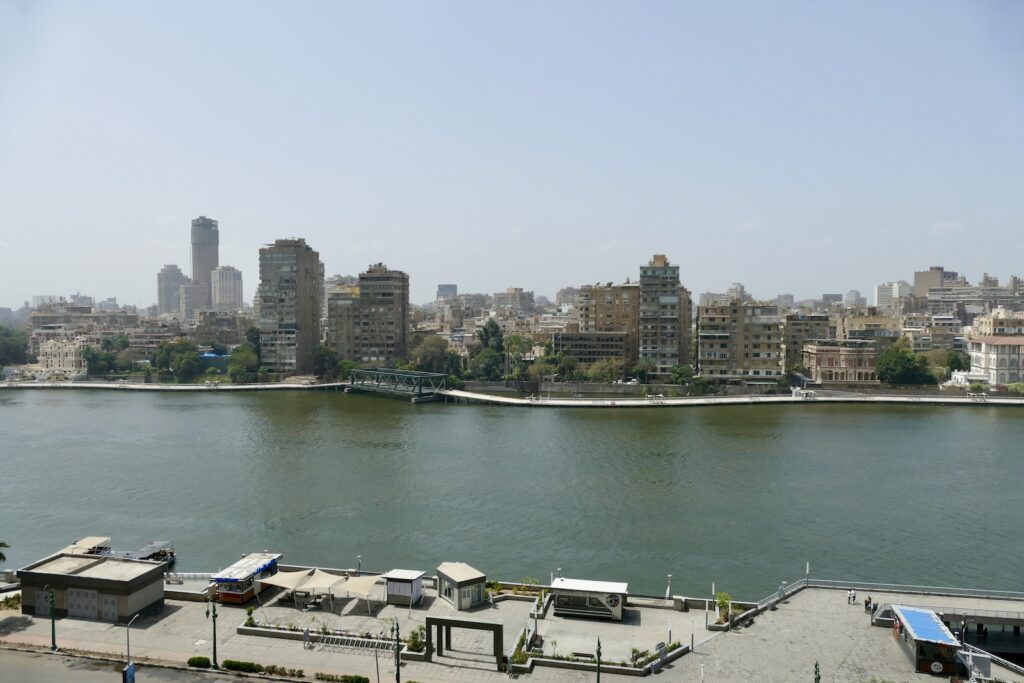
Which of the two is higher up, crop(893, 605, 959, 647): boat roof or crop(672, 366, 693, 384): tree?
crop(672, 366, 693, 384): tree

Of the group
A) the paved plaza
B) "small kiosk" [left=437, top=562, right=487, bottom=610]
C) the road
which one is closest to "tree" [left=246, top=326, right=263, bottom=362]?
the paved plaza

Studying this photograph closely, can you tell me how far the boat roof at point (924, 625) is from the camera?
11516 millimetres

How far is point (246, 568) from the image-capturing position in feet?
50.3

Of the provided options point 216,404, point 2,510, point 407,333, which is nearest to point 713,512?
point 2,510

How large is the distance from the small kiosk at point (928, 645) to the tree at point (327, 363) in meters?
61.5

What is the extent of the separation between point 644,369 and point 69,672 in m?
51.6

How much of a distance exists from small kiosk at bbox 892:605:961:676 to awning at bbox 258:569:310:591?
10096 millimetres

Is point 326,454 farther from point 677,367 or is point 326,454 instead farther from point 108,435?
point 677,367

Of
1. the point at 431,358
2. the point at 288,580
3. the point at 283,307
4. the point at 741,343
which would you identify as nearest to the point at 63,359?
the point at 283,307

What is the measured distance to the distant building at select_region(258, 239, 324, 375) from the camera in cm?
7138

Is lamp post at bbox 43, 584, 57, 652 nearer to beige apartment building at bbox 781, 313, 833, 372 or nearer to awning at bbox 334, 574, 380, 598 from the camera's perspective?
awning at bbox 334, 574, 380, 598

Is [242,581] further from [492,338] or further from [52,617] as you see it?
[492,338]

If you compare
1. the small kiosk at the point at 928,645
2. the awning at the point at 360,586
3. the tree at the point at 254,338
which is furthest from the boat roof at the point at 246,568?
the tree at the point at 254,338

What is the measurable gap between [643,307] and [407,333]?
2493cm
